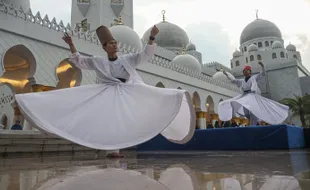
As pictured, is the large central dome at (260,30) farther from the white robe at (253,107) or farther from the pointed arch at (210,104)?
the white robe at (253,107)

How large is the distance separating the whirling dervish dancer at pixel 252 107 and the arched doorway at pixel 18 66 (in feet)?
18.8

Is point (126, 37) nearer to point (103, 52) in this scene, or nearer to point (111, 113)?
point (103, 52)

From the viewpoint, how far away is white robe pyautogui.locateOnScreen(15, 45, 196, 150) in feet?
5.80

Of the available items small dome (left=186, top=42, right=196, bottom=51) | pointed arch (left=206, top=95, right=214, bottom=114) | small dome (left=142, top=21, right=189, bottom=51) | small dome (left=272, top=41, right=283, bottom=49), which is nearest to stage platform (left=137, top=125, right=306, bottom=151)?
pointed arch (left=206, top=95, right=214, bottom=114)

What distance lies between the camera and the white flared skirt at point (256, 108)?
4891 mm

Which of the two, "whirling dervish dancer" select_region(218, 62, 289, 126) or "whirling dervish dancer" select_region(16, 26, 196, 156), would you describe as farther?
"whirling dervish dancer" select_region(218, 62, 289, 126)

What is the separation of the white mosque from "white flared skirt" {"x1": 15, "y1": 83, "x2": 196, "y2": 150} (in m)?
4.64

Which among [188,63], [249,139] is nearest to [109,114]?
[249,139]

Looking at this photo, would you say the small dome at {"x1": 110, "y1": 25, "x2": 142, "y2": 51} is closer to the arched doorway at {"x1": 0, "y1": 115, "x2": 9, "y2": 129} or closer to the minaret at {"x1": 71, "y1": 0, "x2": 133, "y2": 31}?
the minaret at {"x1": 71, "y1": 0, "x2": 133, "y2": 31}

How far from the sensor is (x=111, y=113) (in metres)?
1.95

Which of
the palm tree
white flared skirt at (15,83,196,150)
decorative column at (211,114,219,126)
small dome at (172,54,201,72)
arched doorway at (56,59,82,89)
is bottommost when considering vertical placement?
white flared skirt at (15,83,196,150)

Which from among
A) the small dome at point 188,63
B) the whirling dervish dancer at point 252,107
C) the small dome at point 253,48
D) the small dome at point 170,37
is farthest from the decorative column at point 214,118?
the small dome at point 253,48

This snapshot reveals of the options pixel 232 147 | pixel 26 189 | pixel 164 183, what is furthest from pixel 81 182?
pixel 232 147

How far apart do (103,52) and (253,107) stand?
6580mm
